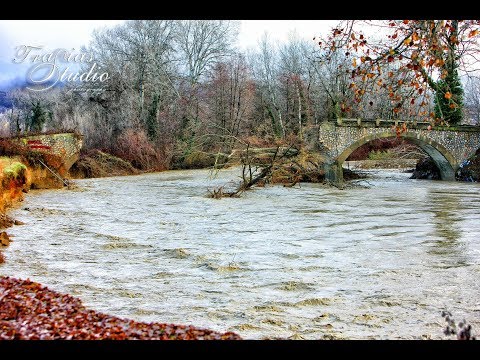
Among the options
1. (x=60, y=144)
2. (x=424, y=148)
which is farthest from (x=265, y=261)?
(x=424, y=148)

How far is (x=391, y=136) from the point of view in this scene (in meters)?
30.2

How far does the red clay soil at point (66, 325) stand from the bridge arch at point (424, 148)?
842 inches

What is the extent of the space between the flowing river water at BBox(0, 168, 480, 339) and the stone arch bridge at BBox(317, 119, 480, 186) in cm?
772

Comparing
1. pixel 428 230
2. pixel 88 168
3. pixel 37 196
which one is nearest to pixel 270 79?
pixel 88 168

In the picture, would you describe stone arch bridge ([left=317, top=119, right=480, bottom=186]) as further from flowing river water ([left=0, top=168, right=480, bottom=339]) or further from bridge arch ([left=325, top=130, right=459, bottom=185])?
flowing river water ([left=0, top=168, right=480, bottom=339])

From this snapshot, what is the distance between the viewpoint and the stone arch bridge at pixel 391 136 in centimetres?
2806

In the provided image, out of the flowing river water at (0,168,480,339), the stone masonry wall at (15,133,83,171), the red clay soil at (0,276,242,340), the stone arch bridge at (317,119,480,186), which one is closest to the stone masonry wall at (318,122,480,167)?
the stone arch bridge at (317,119,480,186)

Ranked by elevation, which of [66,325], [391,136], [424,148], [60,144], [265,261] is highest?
[391,136]

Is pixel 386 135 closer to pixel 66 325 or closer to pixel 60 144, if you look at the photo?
pixel 60 144

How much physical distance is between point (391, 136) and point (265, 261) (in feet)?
70.1

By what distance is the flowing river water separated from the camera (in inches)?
274

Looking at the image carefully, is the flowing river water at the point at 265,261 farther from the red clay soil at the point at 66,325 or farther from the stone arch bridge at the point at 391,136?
the stone arch bridge at the point at 391,136
